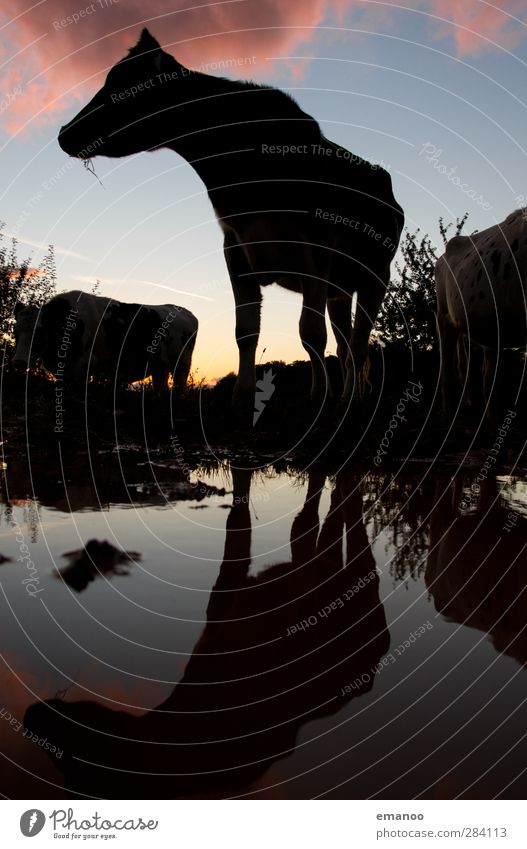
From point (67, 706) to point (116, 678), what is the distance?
18cm

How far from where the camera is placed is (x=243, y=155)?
6992 mm

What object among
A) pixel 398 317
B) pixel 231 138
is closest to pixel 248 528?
pixel 231 138

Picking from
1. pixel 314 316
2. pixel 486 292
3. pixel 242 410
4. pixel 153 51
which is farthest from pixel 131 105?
pixel 486 292

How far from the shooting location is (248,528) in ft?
12.3

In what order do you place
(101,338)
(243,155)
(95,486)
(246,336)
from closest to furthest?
(95,486) < (243,155) < (246,336) < (101,338)

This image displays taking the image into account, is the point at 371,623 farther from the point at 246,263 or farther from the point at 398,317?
the point at 398,317

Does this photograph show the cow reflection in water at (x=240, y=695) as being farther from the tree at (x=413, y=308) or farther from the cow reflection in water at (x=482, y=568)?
the tree at (x=413, y=308)

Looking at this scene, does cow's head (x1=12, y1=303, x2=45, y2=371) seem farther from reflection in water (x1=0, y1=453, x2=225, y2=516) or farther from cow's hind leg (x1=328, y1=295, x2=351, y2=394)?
reflection in water (x1=0, y1=453, x2=225, y2=516)

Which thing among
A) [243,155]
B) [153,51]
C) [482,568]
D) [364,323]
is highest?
[153,51]

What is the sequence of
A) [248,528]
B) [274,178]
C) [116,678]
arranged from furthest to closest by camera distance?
[274,178] < [248,528] < [116,678]

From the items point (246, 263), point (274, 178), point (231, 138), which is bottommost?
point (246, 263)

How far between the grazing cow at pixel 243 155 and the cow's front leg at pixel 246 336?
0.01 meters
